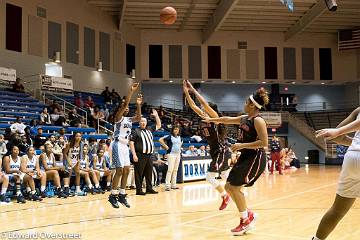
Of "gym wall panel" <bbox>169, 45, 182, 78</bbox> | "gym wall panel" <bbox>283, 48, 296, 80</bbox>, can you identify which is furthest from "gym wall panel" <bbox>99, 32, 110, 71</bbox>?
"gym wall panel" <bbox>283, 48, 296, 80</bbox>

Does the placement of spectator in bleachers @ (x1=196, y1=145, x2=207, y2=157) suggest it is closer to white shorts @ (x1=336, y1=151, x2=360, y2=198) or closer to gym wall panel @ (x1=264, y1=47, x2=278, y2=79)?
white shorts @ (x1=336, y1=151, x2=360, y2=198)

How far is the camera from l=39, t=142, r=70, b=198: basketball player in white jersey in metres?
10.2

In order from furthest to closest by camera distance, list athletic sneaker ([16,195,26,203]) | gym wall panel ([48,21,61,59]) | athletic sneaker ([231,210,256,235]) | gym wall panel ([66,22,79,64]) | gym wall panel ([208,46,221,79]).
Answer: gym wall panel ([208,46,221,79]), gym wall panel ([66,22,79,64]), gym wall panel ([48,21,61,59]), athletic sneaker ([16,195,26,203]), athletic sneaker ([231,210,256,235])

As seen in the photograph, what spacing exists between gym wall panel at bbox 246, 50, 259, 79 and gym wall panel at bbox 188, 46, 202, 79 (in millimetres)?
3484

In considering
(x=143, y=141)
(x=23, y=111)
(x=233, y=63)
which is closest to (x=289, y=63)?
(x=233, y=63)

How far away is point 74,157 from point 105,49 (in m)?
16.4

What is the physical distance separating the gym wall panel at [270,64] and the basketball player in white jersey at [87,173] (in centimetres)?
2223

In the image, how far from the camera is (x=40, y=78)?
20.5 m

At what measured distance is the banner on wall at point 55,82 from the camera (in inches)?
810

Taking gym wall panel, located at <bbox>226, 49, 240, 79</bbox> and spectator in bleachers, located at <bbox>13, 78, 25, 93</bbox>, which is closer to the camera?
spectator in bleachers, located at <bbox>13, 78, 25, 93</bbox>

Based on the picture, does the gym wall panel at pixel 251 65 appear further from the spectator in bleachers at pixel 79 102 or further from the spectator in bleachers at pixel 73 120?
the spectator in bleachers at pixel 73 120

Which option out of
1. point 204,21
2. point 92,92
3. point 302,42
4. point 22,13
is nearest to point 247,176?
point 22,13

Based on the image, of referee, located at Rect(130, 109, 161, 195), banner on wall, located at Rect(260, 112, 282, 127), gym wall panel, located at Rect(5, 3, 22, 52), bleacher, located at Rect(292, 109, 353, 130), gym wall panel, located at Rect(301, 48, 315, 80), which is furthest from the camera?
gym wall panel, located at Rect(301, 48, 315, 80)

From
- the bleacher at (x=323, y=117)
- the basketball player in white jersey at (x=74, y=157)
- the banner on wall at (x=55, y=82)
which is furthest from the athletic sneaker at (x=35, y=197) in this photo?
the bleacher at (x=323, y=117)
